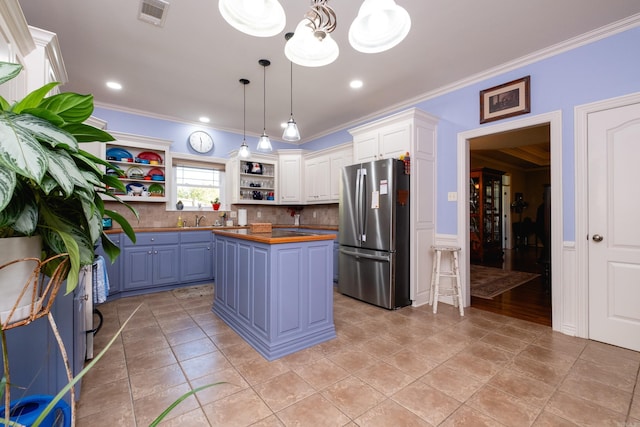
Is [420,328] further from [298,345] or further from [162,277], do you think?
[162,277]

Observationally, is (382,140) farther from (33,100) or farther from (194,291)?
(33,100)

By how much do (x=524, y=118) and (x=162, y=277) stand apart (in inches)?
195

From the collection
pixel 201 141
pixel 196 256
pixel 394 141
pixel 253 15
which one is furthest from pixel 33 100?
pixel 201 141

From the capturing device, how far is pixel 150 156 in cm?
469

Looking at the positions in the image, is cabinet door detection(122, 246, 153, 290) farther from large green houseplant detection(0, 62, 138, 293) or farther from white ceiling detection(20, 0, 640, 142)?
large green houseplant detection(0, 62, 138, 293)

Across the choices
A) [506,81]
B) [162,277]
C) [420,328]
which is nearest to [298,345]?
[420,328]

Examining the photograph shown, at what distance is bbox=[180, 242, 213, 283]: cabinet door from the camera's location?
4348 mm

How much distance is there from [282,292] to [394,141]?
2.41 meters

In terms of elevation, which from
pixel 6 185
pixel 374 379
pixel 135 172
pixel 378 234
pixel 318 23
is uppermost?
pixel 318 23

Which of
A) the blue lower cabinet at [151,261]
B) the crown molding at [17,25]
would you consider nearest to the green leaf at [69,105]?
the crown molding at [17,25]

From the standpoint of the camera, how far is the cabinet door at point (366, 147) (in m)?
3.91

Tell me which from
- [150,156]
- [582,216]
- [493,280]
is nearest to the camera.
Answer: [582,216]

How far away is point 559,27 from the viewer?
8.24ft

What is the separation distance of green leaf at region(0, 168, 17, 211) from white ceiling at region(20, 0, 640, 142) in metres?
2.34
